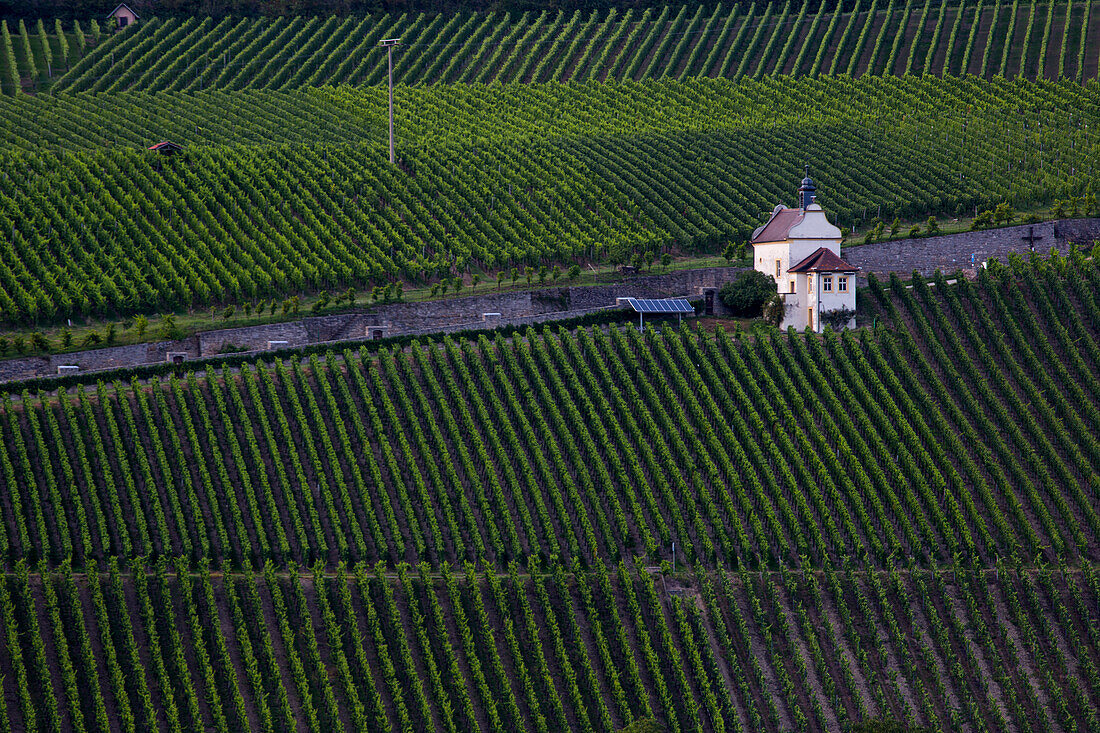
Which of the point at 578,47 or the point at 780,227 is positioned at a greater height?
the point at 578,47

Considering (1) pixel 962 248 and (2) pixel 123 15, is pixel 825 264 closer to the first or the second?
(1) pixel 962 248

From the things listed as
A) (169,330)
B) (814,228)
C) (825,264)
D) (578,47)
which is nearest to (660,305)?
(825,264)

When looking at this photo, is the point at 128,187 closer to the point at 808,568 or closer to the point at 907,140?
the point at 808,568

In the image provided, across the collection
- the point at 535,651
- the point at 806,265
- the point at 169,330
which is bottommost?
the point at 535,651

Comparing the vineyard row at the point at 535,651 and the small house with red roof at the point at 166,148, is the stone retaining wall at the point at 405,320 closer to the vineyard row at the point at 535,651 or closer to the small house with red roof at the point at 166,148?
the vineyard row at the point at 535,651

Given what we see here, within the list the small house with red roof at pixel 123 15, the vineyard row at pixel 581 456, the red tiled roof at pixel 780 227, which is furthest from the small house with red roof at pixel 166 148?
the small house with red roof at pixel 123 15

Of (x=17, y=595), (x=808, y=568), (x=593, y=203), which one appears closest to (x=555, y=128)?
Answer: (x=593, y=203)
